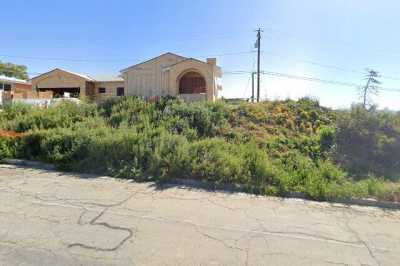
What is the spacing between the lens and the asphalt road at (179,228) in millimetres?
3316

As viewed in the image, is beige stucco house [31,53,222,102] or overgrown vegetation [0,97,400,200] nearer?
overgrown vegetation [0,97,400,200]

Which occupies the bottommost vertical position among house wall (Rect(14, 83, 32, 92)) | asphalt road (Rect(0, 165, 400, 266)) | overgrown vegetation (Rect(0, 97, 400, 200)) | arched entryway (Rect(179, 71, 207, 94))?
asphalt road (Rect(0, 165, 400, 266))

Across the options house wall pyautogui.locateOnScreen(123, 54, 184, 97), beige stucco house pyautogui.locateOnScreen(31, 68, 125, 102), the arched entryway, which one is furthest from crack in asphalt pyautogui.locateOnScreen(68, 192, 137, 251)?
beige stucco house pyautogui.locateOnScreen(31, 68, 125, 102)

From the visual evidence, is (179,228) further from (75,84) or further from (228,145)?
(75,84)

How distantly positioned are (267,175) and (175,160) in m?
2.39

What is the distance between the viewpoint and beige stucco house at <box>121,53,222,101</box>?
20812mm

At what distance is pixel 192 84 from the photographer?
76.1 feet

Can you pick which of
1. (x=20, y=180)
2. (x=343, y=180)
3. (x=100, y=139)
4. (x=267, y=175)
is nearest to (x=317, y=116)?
(x=343, y=180)

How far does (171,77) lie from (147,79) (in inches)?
84.5

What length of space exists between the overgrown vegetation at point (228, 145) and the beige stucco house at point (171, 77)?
8.76 metres

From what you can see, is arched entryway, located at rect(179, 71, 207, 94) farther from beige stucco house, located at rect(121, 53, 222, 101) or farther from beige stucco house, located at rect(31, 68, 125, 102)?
beige stucco house, located at rect(31, 68, 125, 102)

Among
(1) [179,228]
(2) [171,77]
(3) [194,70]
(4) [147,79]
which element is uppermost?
(3) [194,70]

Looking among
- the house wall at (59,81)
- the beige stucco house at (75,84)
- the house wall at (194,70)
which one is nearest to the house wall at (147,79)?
the house wall at (194,70)

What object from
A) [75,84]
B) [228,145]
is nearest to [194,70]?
[228,145]
